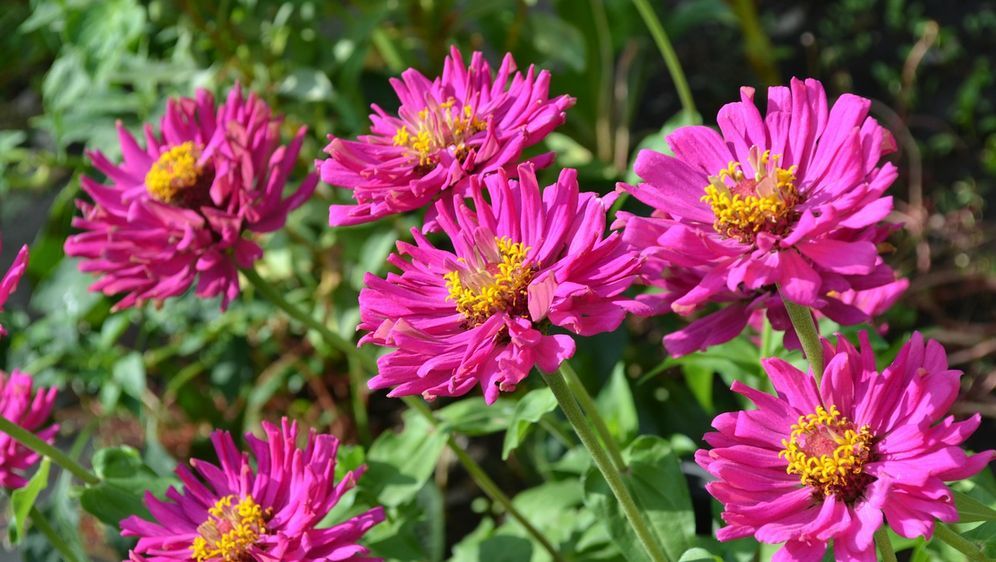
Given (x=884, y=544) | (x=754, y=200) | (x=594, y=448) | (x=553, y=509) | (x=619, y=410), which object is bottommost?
(x=553, y=509)

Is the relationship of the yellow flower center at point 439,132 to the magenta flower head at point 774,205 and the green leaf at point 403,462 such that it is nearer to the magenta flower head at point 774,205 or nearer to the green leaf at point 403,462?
the magenta flower head at point 774,205

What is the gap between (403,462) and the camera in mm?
1071

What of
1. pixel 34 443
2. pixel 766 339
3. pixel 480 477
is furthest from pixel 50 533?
pixel 766 339

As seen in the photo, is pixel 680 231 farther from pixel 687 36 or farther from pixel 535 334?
pixel 687 36

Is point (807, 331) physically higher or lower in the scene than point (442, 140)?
lower

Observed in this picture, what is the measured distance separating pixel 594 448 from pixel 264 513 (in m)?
0.26

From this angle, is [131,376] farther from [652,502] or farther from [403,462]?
[652,502]

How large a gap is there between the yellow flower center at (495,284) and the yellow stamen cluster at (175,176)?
386 mm

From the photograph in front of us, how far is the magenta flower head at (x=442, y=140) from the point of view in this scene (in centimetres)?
77

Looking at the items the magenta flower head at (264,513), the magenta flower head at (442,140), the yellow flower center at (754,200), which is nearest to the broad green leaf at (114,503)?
the magenta flower head at (264,513)

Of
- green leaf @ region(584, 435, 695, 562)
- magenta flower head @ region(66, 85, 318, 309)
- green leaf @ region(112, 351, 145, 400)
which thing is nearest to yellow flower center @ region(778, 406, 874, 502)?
green leaf @ region(584, 435, 695, 562)

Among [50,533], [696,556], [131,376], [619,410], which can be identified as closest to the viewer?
[696,556]

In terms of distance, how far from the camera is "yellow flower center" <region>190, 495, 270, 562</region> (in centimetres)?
81

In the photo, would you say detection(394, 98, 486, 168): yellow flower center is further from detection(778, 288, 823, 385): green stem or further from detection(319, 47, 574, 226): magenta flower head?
detection(778, 288, 823, 385): green stem
